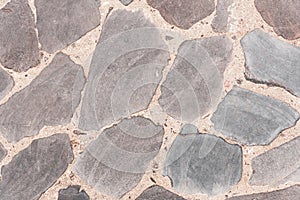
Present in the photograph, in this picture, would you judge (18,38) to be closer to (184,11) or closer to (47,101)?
(47,101)

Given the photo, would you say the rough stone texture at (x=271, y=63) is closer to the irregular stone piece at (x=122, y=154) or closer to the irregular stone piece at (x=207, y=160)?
the irregular stone piece at (x=207, y=160)

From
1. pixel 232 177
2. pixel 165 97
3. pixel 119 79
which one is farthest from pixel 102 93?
pixel 232 177

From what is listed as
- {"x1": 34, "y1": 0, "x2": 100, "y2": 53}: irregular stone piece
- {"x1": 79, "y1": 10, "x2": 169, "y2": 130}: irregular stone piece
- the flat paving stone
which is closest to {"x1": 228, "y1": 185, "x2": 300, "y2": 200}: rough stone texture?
the flat paving stone

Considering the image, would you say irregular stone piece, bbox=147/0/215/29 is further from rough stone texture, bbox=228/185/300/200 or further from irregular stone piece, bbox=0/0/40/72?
rough stone texture, bbox=228/185/300/200

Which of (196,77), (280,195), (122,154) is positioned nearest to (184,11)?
(196,77)

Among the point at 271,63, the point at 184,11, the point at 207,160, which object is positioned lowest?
the point at 207,160

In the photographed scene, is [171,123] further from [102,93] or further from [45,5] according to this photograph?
[45,5]
